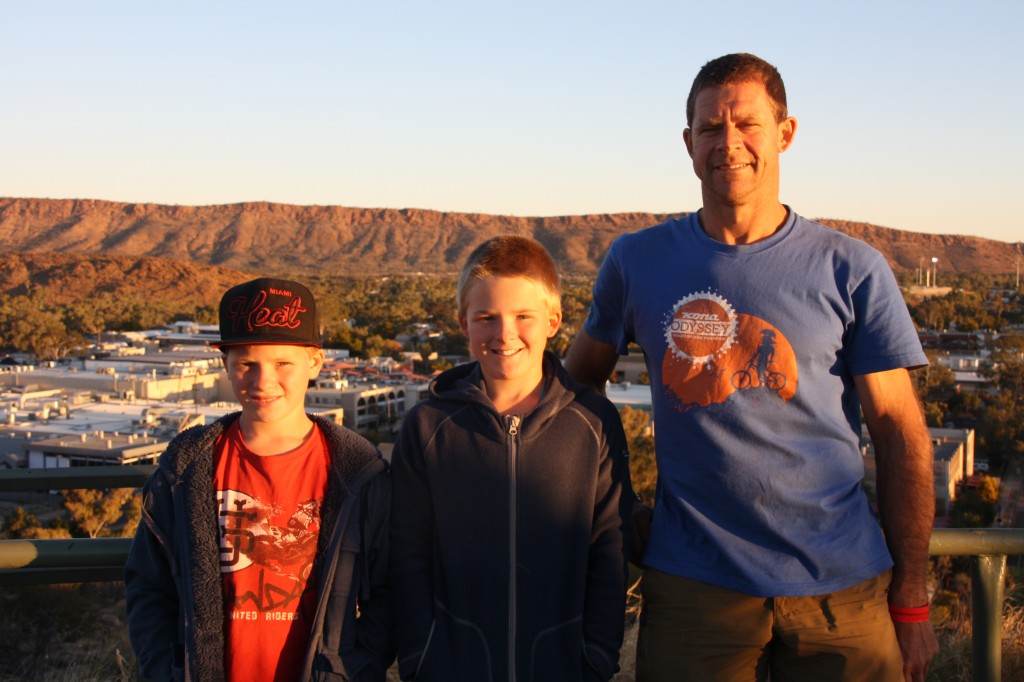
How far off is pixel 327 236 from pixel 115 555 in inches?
5697

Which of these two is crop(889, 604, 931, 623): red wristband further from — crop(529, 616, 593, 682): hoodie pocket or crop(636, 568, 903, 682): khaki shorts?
crop(529, 616, 593, 682): hoodie pocket

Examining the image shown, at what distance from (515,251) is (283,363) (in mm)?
655

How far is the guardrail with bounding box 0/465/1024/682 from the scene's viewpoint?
239cm

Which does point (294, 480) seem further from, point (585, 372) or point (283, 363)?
point (585, 372)

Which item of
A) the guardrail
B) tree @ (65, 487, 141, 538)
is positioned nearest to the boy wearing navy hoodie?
the guardrail

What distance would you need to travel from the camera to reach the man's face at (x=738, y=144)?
8.11 feet

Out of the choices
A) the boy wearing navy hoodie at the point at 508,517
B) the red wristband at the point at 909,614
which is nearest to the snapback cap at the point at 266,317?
the boy wearing navy hoodie at the point at 508,517

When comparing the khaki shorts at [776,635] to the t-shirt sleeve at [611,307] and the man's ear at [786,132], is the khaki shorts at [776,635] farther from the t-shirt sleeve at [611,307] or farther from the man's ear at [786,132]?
the man's ear at [786,132]

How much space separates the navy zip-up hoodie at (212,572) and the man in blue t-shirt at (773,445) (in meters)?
0.72

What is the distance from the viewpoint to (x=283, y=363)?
244 centimetres

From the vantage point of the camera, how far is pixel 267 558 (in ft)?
7.61

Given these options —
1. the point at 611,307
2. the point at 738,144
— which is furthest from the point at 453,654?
the point at 738,144

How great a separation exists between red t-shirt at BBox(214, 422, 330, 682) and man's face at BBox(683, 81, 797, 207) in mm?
1261

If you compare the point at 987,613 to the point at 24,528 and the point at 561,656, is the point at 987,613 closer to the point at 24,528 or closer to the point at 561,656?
the point at 561,656
